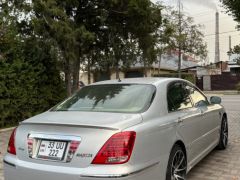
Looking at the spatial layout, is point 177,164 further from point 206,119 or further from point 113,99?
point 206,119

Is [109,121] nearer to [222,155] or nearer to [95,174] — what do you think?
[95,174]

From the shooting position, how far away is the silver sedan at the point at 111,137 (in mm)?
3811

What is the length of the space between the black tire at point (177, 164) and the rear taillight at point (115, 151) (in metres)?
0.90

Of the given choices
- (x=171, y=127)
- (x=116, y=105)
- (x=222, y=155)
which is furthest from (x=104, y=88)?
(x=222, y=155)

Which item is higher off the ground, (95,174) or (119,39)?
(119,39)

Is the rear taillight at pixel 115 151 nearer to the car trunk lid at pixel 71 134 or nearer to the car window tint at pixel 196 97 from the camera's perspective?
the car trunk lid at pixel 71 134

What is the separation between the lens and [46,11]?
10656mm

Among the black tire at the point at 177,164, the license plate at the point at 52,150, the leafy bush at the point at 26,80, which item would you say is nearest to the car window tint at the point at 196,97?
the black tire at the point at 177,164

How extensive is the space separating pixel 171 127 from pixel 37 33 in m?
7.43

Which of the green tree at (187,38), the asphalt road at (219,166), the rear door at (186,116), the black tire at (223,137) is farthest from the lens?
the green tree at (187,38)

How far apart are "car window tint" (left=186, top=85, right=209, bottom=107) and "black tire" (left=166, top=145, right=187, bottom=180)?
1.27m

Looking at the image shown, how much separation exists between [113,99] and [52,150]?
4.07ft

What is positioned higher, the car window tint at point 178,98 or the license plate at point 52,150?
the car window tint at point 178,98

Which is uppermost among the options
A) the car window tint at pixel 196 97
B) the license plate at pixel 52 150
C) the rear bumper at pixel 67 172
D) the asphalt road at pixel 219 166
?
the car window tint at pixel 196 97
